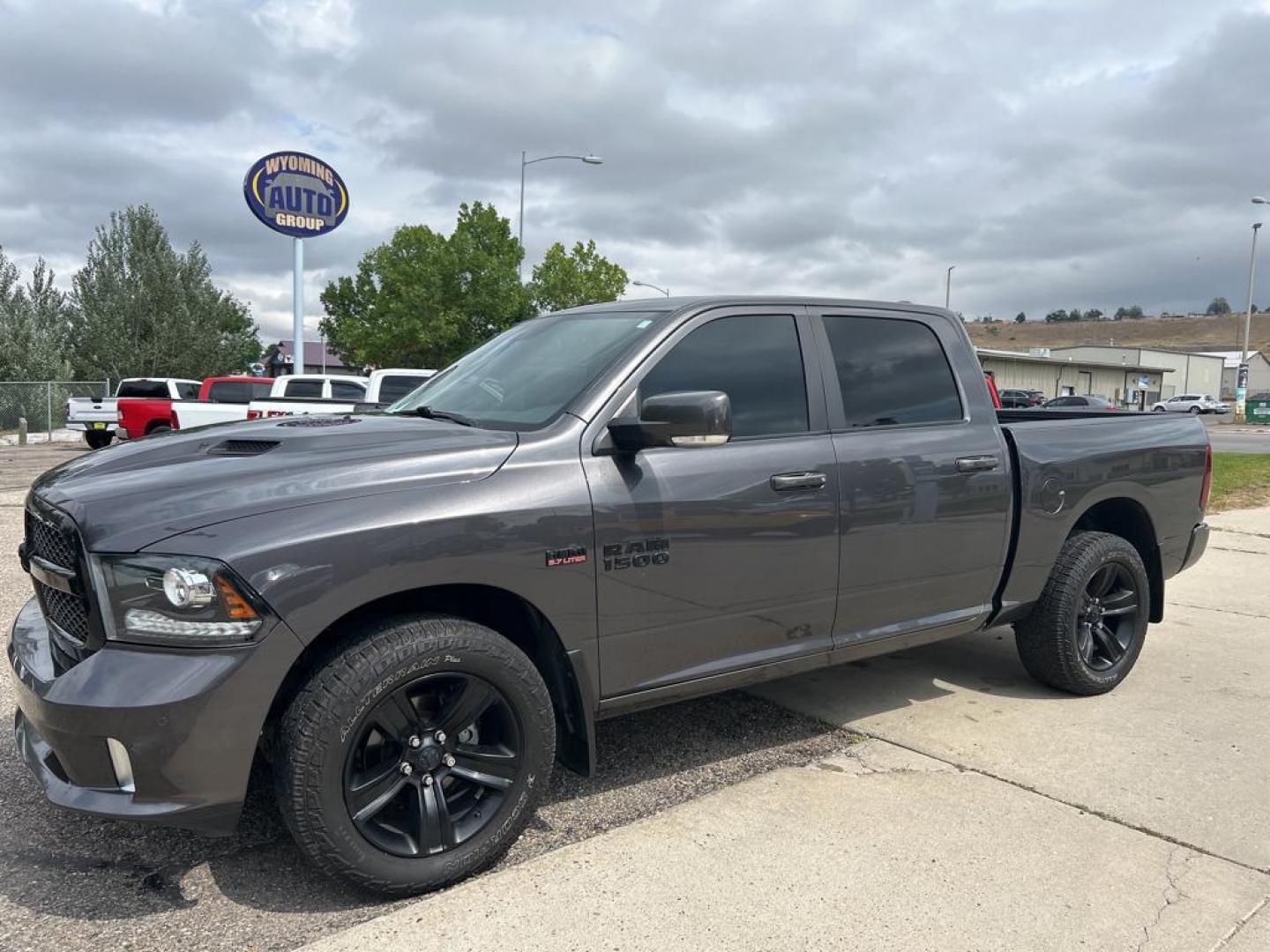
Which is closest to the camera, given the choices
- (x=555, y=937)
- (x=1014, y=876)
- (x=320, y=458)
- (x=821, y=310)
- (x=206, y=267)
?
(x=555, y=937)

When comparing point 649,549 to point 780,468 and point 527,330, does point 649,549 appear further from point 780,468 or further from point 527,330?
point 527,330

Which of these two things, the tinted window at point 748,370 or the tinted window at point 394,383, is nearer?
the tinted window at point 748,370

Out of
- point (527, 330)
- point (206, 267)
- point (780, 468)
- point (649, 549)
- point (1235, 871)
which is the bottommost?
point (1235, 871)

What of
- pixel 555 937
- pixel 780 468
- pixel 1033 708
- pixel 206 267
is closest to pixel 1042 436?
pixel 1033 708

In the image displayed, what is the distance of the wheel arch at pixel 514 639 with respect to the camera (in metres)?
2.74

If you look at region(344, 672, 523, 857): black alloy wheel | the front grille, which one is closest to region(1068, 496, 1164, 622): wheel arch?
region(344, 672, 523, 857): black alloy wheel

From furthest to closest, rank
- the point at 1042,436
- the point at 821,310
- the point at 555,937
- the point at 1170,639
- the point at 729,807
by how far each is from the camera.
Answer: the point at 1170,639 < the point at 1042,436 < the point at 821,310 < the point at 729,807 < the point at 555,937

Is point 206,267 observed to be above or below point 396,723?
above

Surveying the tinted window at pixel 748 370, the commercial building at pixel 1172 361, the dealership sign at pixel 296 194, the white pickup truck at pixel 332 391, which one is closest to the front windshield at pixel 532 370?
the tinted window at pixel 748 370

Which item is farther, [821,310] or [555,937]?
[821,310]

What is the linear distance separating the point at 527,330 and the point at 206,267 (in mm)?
35950

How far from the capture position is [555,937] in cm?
264

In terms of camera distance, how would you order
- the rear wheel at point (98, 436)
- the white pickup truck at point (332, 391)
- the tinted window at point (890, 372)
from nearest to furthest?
the tinted window at point (890, 372)
the white pickup truck at point (332, 391)
the rear wheel at point (98, 436)

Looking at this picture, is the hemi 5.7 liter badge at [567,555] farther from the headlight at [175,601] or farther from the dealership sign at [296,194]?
the dealership sign at [296,194]
